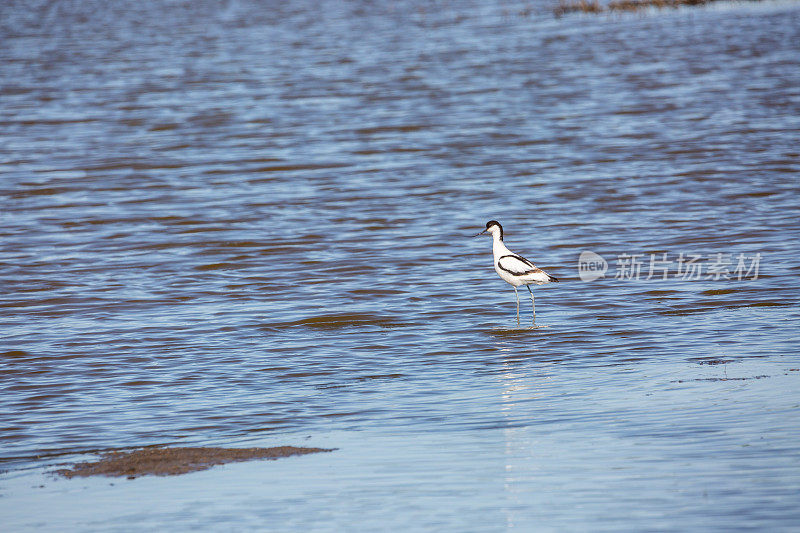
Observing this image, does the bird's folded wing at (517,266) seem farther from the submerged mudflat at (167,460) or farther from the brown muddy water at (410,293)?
the submerged mudflat at (167,460)

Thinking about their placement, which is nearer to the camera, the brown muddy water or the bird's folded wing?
the brown muddy water

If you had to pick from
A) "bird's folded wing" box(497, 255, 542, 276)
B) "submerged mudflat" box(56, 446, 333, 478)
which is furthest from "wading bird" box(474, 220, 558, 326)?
"submerged mudflat" box(56, 446, 333, 478)

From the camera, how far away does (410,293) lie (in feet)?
42.8

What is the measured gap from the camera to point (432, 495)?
6945mm

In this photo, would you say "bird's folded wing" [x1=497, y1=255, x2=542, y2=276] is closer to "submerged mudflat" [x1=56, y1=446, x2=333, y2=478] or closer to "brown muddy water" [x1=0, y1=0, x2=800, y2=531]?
"brown muddy water" [x1=0, y1=0, x2=800, y2=531]

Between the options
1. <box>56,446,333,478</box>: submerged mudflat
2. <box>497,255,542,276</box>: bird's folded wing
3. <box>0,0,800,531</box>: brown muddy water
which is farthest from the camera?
<box>497,255,542,276</box>: bird's folded wing

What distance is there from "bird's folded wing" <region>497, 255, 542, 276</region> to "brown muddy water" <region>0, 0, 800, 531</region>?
0.52 m

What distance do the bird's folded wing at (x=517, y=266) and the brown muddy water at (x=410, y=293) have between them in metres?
0.52

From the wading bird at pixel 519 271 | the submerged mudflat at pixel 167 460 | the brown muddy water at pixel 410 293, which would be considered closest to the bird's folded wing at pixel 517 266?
the wading bird at pixel 519 271

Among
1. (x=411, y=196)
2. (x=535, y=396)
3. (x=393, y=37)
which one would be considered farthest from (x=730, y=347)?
(x=393, y=37)

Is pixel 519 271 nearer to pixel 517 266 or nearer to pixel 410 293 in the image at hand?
pixel 517 266

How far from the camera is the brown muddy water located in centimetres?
717

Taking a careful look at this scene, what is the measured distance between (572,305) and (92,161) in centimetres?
1239

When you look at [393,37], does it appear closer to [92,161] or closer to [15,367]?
[92,161]
